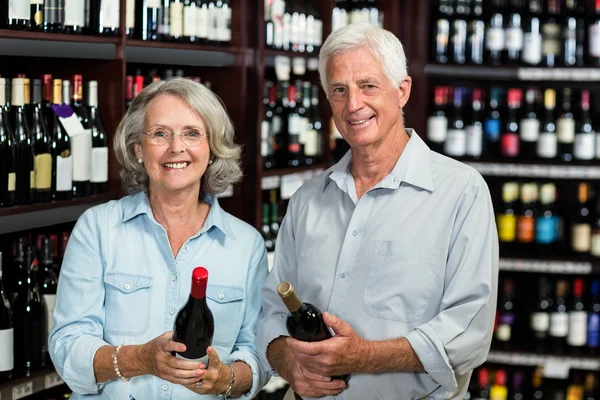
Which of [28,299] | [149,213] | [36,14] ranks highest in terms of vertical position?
[36,14]

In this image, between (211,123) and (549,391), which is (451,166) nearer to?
(211,123)

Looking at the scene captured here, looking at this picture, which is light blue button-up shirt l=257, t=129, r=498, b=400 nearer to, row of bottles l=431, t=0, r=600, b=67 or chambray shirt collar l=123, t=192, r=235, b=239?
chambray shirt collar l=123, t=192, r=235, b=239

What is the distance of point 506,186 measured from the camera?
456 cm

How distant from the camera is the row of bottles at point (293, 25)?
3.98 metres

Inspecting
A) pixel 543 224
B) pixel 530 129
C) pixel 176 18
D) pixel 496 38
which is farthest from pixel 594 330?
pixel 176 18

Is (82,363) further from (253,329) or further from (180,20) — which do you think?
(180,20)

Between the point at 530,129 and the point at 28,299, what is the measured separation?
2781mm

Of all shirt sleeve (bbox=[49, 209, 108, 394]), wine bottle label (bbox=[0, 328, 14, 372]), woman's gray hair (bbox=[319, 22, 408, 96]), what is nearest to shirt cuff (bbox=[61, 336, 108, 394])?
shirt sleeve (bbox=[49, 209, 108, 394])

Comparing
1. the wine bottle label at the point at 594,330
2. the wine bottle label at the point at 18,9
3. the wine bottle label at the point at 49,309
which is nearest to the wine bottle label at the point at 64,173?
the wine bottle label at the point at 49,309

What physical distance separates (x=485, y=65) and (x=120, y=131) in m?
2.75

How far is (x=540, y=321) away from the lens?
4555 mm

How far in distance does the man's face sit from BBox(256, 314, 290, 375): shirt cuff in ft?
1.59

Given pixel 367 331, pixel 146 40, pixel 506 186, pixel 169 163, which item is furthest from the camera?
pixel 506 186

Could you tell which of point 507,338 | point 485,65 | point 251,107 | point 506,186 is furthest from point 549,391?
point 251,107
